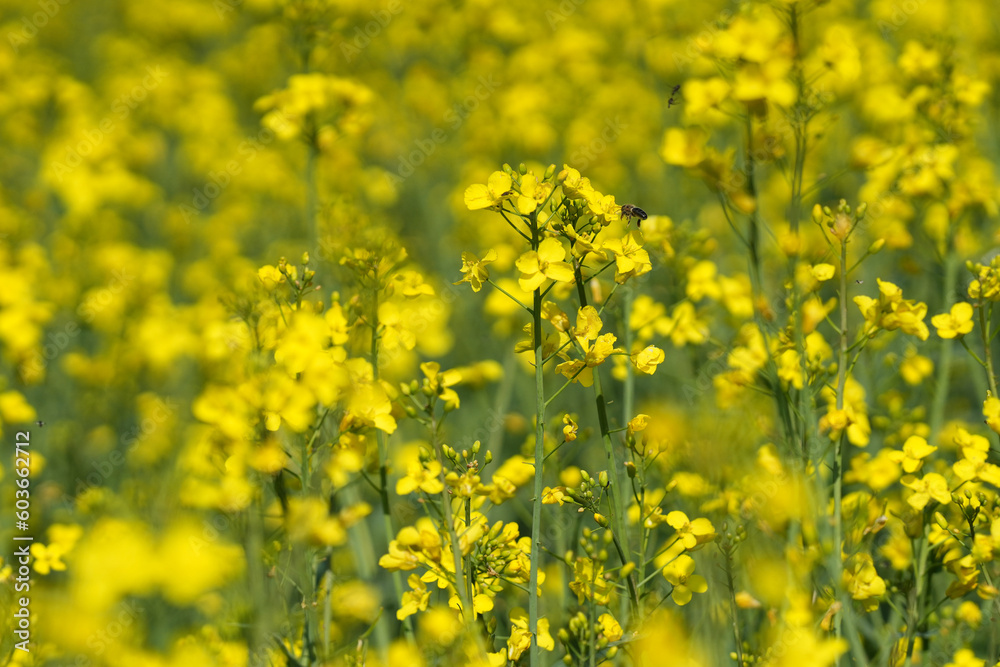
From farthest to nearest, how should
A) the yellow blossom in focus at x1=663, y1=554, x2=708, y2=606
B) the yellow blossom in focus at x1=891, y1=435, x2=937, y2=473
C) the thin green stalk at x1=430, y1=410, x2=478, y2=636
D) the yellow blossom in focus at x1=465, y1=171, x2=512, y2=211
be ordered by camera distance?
the yellow blossom in focus at x1=891, y1=435, x2=937, y2=473, the yellow blossom in focus at x1=663, y1=554, x2=708, y2=606, the yellow blossom in focus at x1=465, y1=171, x2=512, y2=211, the thin green stalk at x1=430, y1=410, x2=478, y2=636

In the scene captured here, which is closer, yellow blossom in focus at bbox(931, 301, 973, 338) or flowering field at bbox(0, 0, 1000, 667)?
flowering field at bbox(0, 0, 1000, 667)

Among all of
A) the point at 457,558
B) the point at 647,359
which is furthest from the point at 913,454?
the point at 457,558

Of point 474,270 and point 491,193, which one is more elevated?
point 491,193

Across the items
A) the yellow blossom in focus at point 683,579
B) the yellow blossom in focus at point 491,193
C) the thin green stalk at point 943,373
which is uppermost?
the yellow blossom in focus at point 491,193

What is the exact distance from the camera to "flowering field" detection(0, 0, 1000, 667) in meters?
1.90

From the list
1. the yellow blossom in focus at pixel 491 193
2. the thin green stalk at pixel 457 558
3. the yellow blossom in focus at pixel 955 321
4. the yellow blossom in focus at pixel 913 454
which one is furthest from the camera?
the yellow blossom in focus at pixel 955 321

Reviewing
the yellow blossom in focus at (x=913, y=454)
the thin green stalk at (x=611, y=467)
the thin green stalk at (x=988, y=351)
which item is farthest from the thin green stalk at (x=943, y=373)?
the thin green stalk at (x=611, y=467)

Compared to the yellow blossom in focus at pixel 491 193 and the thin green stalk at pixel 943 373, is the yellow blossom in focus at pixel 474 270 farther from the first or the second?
the thin green stalk at pixel 943 373

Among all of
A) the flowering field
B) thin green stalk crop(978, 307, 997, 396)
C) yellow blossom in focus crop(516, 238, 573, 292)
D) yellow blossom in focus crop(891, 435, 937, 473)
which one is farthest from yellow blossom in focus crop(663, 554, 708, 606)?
thin green stalk crop(978, 307, 997, 396)

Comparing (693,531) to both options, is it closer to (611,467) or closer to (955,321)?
(611,467)

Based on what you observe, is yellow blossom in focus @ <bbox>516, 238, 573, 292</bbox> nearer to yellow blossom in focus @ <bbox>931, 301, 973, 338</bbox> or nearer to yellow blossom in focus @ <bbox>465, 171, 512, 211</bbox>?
yellow blossom in focus @ <bbox>465, 171, 512, 211</bbox>

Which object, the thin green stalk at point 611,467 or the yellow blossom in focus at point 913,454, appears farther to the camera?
the yellow blossom in focus at point 913,454

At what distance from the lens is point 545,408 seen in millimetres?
2057

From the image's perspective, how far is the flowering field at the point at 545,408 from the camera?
1897mm
